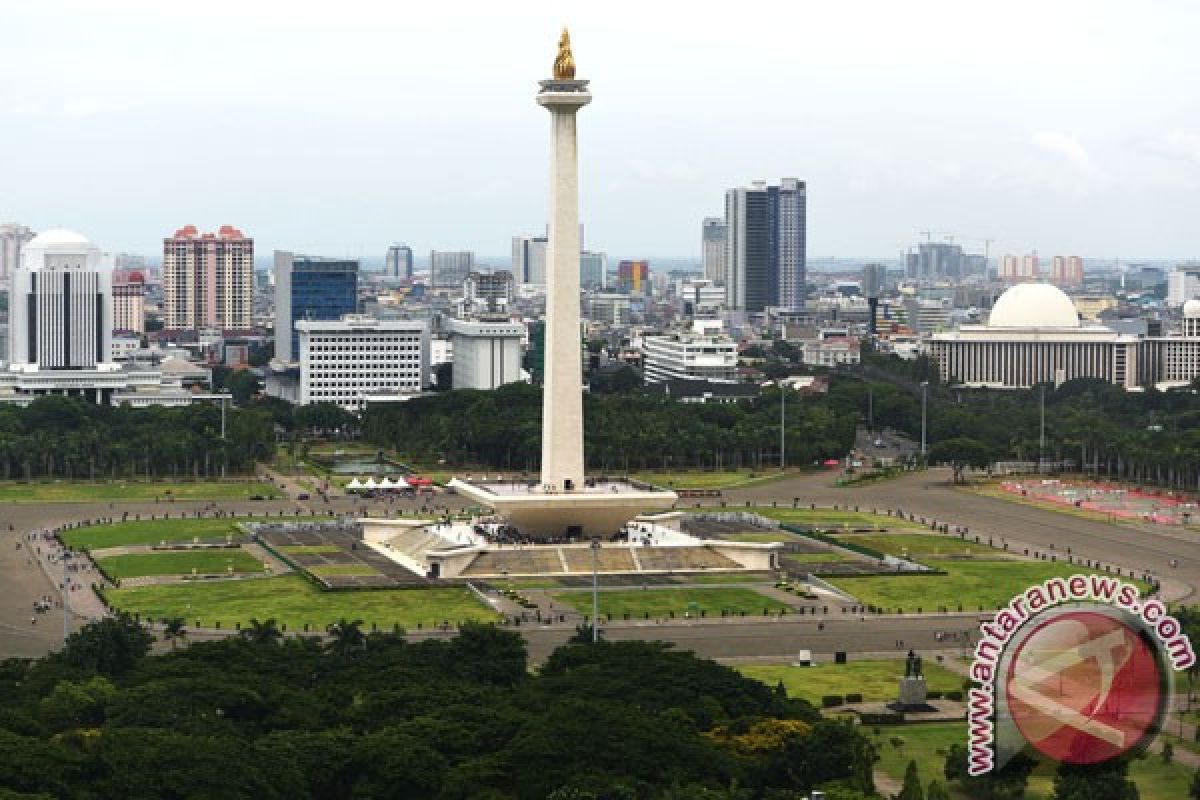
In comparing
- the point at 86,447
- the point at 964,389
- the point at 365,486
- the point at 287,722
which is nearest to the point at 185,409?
the point at 86,447

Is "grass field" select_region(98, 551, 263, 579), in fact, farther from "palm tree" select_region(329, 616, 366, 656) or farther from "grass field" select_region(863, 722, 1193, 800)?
"grass field" select_region(863, 722, 1193, 800)

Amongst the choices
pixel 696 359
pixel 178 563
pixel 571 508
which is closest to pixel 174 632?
pixel 178 563

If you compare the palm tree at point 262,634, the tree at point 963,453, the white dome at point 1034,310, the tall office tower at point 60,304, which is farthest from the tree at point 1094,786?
the white dome at point 1034,310

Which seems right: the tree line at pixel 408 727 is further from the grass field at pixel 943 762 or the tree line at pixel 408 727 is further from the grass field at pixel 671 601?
the grass field at pixel 671 601

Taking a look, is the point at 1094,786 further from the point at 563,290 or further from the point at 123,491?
the point at 123,491

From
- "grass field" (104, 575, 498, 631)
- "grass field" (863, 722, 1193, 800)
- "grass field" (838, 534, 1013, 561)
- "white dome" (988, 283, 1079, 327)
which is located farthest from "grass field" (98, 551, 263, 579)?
"white dome" (988, 283, 1079, 327)
